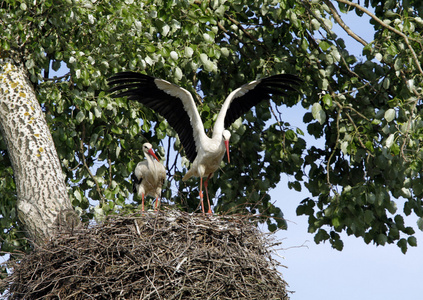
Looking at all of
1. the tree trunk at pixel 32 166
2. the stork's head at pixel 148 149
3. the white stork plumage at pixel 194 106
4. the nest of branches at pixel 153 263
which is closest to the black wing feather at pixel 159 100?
the white stork plumage at pixel 194 106

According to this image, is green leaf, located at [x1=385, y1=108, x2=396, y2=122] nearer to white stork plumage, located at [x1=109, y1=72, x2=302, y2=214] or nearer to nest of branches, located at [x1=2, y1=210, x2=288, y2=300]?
white stork plumage, located at [x1=109, y1=72, x2=302, y2=214]

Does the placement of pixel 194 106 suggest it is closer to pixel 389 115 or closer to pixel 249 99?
pixel 249 99

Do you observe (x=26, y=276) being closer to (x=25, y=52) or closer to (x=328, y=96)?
(x=25, y=52)

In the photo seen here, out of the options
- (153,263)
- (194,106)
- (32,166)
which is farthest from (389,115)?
(32,166)

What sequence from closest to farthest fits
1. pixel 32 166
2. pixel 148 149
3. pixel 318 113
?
pixel 32 166 → pixel 318 113 → pixel 148 149

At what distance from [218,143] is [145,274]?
7.71 feet

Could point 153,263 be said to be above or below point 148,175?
below

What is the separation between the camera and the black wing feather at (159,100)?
7426 millimetres

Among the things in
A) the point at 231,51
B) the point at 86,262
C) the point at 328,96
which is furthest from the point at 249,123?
the point at 86,262

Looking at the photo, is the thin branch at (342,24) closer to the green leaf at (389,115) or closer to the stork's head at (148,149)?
the green leaf at (389,115)

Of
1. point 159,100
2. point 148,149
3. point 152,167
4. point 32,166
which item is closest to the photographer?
point 32,166

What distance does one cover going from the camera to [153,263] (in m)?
5.51

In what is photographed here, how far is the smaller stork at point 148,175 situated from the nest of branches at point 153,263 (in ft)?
6.12

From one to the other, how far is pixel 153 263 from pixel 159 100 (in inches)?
103
